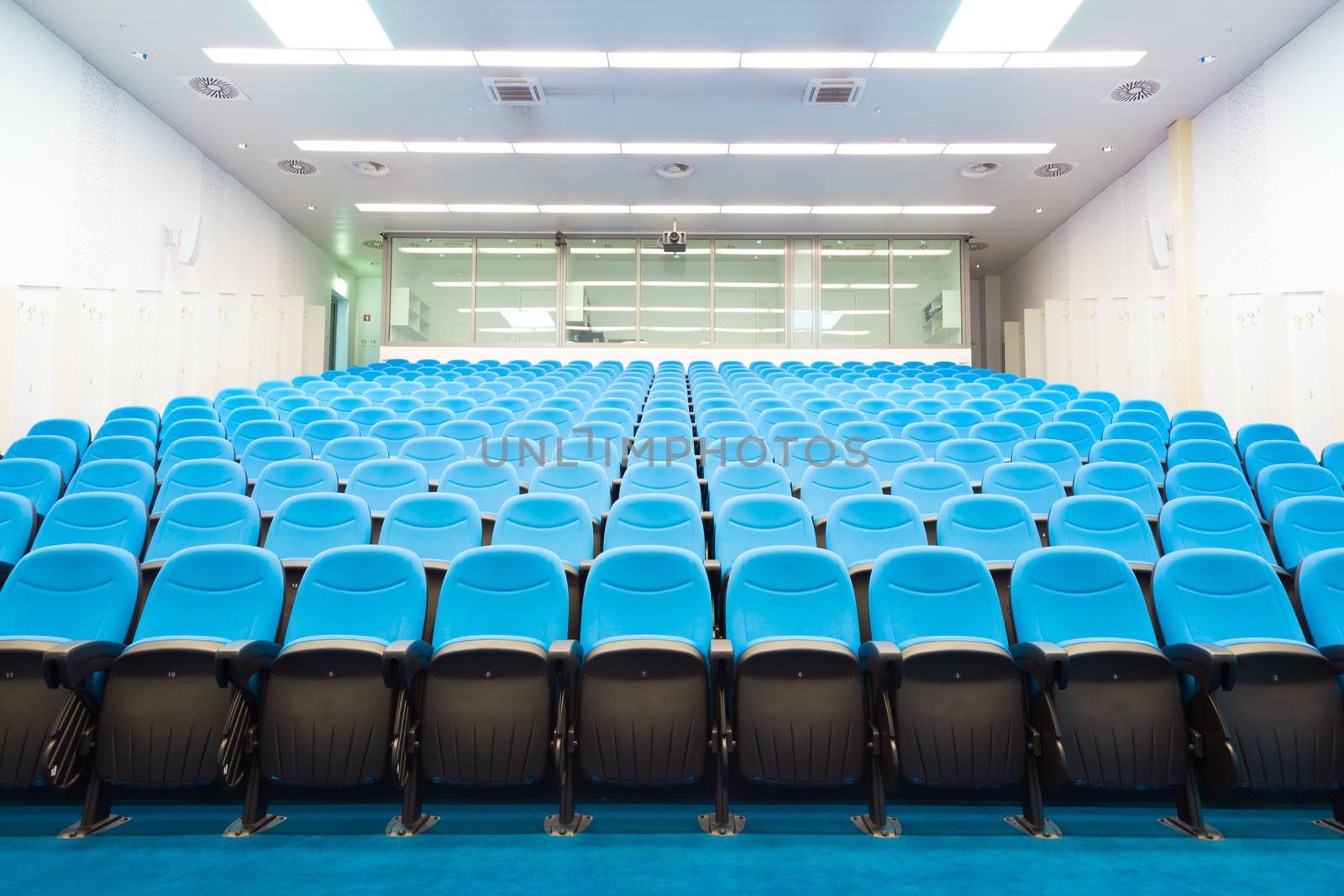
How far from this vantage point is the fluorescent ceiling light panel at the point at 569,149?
948cm

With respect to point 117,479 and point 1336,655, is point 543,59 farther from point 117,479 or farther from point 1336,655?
point 1336,655

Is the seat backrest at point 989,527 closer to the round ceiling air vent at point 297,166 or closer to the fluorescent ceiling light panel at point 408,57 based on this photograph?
the fluorescent ceiling light panel at point 408,57

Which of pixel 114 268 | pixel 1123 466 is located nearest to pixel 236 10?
pixel 114 268

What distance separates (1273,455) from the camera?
4.89 metres

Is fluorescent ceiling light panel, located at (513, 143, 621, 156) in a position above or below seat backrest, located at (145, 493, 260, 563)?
above

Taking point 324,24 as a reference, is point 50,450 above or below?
below

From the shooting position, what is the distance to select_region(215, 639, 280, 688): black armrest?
2.24 metres

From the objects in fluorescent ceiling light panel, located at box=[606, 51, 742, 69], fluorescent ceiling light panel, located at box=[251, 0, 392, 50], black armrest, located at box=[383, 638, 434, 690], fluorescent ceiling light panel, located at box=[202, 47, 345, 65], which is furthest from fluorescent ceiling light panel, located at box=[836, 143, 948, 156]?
black armrest, located at box=[383, 638, 434, 690]

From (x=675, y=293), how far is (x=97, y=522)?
34.8ft

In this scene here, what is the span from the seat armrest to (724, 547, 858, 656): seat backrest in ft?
0.79

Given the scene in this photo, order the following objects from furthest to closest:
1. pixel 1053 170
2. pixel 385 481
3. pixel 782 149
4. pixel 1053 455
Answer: pixel 1053 170
pixel 782 149
pixel 1053 455
pixel 385 481

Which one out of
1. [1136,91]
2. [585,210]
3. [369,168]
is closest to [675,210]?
[585,210]

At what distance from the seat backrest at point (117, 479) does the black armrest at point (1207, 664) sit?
183 inches

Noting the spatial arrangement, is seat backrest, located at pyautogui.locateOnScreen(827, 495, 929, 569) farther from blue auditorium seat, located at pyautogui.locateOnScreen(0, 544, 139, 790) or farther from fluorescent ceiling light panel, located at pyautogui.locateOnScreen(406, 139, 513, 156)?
fluorescent ceiling light panel, located at pyautogui.locateOnScreen(406, 139, 513, 156)
